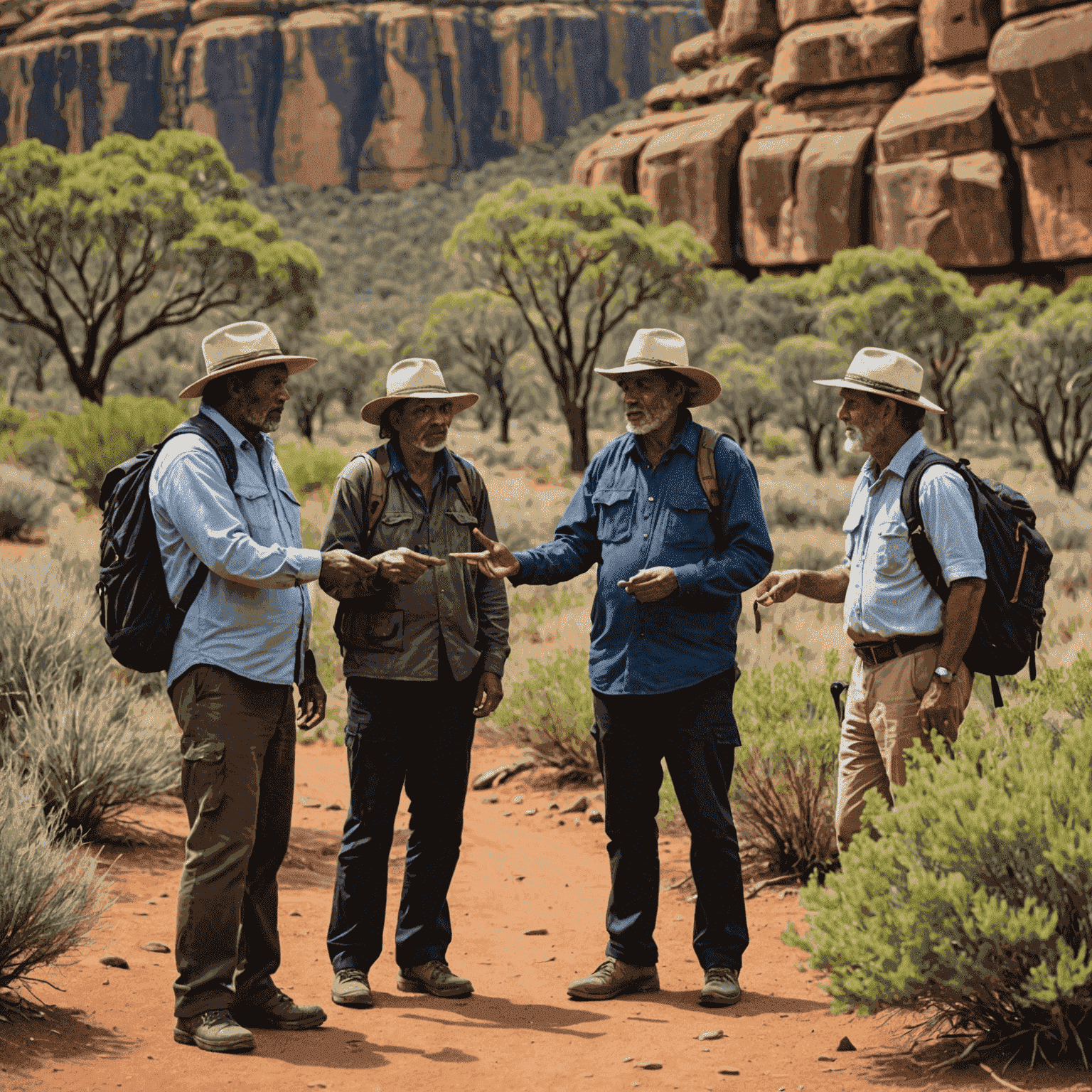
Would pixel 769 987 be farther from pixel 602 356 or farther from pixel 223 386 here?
pixel 602 356

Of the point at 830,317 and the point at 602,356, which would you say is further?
the point at 602,356

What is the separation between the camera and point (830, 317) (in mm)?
31953

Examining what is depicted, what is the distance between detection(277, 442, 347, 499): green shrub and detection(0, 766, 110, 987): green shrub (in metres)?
14.7

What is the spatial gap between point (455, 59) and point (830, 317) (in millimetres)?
71474

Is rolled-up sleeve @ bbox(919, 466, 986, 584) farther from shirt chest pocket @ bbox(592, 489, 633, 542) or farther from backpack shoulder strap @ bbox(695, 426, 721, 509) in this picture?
shirt chest pocket @ bbox(592, 489, 633, 542)

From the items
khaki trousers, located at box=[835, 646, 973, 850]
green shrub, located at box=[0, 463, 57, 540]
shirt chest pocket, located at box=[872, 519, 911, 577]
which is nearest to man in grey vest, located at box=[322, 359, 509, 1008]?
khaki trousers, located at box=[835, 646, 973, 850]

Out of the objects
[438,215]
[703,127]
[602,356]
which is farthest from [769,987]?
[438,215]

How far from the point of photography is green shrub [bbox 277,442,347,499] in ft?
61.4

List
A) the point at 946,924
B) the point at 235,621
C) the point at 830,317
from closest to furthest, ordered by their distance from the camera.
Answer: the point at 946,924
the point at 235,621
the point at 830,317

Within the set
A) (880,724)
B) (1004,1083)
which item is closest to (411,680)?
(880,724)

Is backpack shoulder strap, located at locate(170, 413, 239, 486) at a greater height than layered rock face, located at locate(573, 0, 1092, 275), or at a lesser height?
lesser

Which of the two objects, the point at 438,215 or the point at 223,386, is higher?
the point at 438,215

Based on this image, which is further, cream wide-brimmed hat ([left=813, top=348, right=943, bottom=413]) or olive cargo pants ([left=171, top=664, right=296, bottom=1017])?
cream wide-brimmed hat ([left=813, top=348, right=943, bottom=413])

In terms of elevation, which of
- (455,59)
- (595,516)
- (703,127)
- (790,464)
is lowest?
(790,464)
